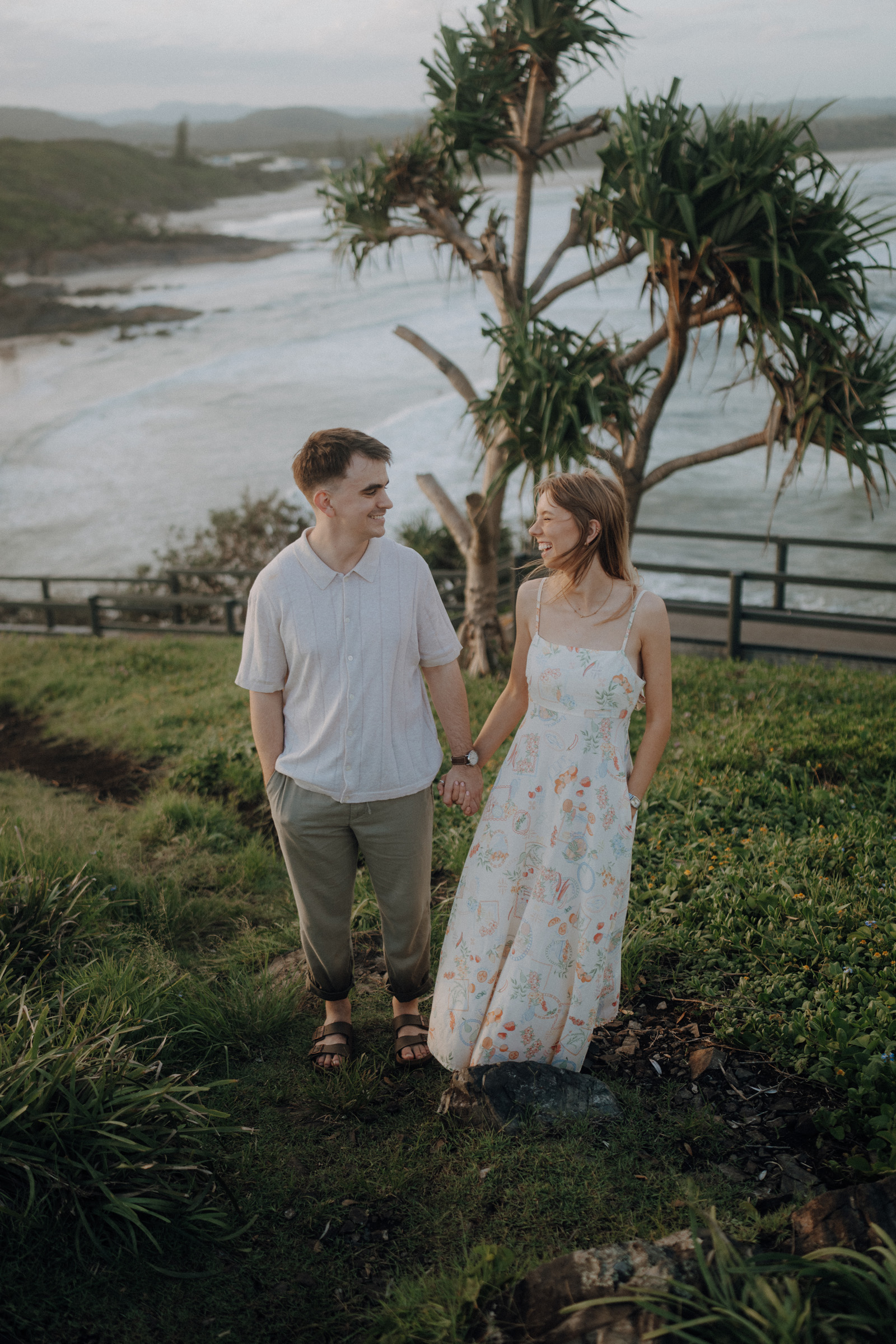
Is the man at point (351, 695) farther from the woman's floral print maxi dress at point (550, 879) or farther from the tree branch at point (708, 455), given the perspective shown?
the tree branch at point (708, 455)

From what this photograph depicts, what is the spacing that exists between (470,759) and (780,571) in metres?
7.34

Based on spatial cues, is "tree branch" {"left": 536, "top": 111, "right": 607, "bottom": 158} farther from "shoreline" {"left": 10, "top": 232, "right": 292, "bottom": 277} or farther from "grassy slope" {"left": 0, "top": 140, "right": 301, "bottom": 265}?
"grassy slope" {"left": 0, "top": 140, "right": 301, "bottom": 265}

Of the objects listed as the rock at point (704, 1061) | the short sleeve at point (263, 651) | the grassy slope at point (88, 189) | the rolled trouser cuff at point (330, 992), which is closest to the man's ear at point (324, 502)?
the short sleeve at point (263, 651)

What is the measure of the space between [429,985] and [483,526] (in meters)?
4.91

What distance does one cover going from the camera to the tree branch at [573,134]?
6.93 meters

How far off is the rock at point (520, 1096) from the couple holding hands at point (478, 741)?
0.08 metres

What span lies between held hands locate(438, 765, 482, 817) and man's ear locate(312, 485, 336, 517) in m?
0.89

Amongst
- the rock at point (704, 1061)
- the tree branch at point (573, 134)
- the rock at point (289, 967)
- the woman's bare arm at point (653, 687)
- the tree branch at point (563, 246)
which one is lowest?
the rock at point (289, 967)

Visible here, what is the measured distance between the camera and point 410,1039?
3.17 meters

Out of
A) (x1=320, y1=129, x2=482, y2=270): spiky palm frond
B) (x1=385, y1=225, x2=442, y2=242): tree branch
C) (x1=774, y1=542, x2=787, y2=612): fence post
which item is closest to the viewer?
(x1=320, y1=129, x2=482, y2=270): spiky palm frond

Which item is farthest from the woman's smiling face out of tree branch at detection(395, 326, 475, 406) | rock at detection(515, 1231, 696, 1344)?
tree branch at detection(395, 326, 475, 406)

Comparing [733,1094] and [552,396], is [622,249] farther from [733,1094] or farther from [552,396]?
[733,1094]

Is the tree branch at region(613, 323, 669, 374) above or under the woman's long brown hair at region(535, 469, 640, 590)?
above

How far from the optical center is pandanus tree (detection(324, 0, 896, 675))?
5.68m
